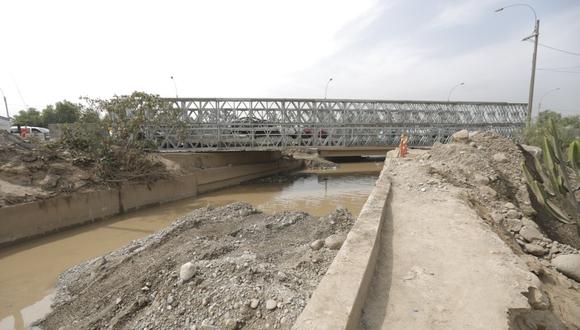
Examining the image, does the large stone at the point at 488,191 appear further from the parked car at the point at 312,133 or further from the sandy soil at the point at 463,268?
the parked car at the point at 312,133

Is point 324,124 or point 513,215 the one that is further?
point 324,124

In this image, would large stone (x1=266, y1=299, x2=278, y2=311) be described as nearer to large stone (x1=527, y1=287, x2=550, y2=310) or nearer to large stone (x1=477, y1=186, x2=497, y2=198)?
large stone (x1=527, y1=287, x2=550, y2=310)

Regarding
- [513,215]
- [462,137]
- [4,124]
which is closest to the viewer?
[513,215]

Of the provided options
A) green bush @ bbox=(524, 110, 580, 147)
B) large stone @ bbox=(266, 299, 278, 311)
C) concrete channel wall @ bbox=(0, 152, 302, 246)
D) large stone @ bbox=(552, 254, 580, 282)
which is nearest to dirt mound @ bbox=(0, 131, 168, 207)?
concrete channel wall @ bbox=(0, 152, 302, 246)

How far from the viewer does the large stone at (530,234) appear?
504 cm

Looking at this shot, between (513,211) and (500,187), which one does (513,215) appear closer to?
(513,211)

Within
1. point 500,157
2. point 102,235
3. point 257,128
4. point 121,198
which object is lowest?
point 102,235

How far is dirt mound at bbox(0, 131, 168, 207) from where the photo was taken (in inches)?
376

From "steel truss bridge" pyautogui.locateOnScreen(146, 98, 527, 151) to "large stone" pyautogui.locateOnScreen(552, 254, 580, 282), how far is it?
15.6 meters

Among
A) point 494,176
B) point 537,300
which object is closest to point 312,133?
point 494,176

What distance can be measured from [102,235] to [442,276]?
10372 mm

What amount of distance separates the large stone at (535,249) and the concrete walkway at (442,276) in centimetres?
118

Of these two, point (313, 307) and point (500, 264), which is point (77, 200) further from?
point (500, 264)

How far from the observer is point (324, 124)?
19.6 meters
